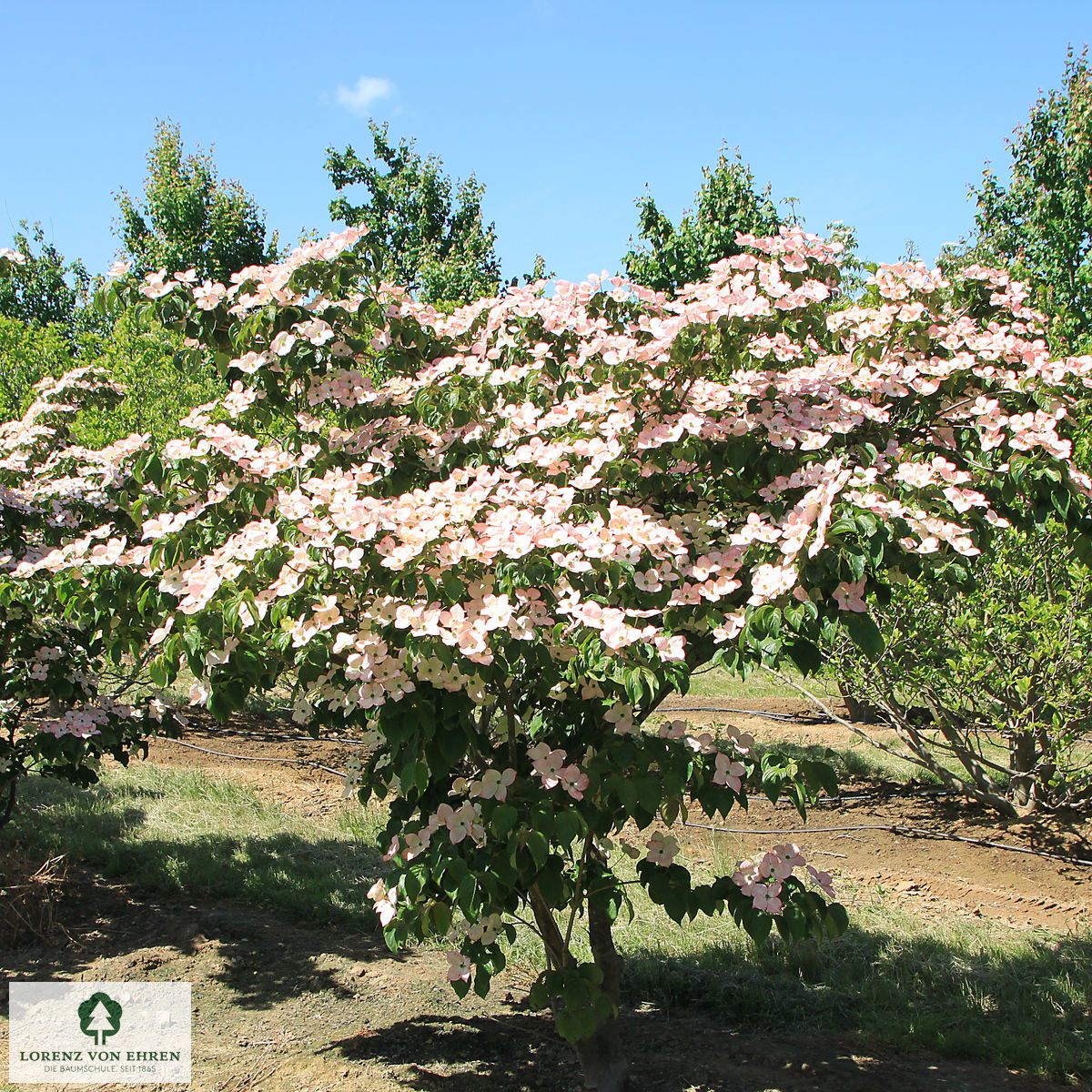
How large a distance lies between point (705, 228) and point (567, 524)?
13.3m

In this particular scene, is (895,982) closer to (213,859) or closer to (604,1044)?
(604,1044)

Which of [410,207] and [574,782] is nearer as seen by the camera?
[574,782]

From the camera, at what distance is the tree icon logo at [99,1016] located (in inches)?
130

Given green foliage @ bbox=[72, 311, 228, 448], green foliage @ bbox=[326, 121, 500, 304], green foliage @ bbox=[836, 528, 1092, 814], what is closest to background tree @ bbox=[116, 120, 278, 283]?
green foliage @ bbox=[326, 121, 500, 304]

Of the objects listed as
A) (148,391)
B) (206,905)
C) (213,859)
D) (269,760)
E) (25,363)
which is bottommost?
(206,905)

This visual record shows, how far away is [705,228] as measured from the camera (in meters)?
14.3

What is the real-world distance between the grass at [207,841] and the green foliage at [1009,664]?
3006 mm

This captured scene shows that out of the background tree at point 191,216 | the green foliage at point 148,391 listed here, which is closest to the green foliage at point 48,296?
the background tree at point 191,216

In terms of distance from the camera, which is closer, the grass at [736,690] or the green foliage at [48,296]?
the grass at [736,690]

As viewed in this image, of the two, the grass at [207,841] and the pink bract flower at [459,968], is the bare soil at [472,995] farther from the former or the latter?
the pink bract flower at [459,968]

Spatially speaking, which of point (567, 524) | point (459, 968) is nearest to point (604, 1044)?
point (459, 968)

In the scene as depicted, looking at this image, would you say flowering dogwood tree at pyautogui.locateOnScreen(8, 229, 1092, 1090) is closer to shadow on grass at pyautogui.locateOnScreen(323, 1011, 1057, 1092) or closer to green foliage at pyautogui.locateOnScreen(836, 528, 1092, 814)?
shadow on grass at pyautogui.locateOnScreen(323, 1011, 1057, 1092)

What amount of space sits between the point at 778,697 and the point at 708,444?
26.3 ft

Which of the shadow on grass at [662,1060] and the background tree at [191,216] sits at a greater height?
the background tree at [191,216]
